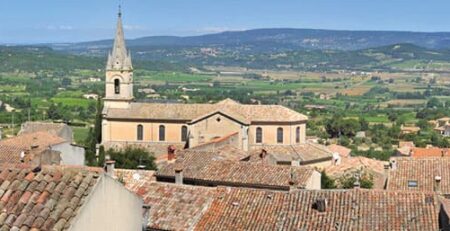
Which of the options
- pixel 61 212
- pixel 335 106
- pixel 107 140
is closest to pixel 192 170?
pixel 61 212

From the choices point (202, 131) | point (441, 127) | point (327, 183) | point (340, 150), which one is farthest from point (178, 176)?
point (441, 127)

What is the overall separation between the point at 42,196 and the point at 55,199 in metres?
0.19

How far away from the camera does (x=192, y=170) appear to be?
33.1 meters

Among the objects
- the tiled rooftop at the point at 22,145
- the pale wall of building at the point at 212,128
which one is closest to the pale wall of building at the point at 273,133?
the pale wall of building at the point at 212,128

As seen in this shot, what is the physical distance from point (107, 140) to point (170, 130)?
6.53 m

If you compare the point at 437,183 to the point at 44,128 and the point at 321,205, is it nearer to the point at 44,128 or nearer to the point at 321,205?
the point at 321,205

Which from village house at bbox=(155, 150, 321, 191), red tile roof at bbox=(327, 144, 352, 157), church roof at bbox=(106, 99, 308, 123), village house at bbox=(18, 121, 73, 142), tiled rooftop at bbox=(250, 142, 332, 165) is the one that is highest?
village house at bbox=(155, 150, 321, 191)

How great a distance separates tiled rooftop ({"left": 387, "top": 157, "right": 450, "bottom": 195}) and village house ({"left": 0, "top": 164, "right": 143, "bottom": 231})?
886 inches

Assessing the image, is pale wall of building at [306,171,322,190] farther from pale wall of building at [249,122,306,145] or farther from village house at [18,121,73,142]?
village house at [18,121,73,142]

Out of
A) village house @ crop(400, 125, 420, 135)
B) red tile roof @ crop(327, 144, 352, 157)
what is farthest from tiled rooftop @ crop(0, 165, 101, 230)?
village house @ crop(400, 125, 420, 135)

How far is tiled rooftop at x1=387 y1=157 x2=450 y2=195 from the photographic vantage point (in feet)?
102

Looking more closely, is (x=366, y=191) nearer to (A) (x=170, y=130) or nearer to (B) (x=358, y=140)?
(A) (x=170, y=130)

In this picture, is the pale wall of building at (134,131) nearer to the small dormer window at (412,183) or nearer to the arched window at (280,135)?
→ the arched window at (280,135)

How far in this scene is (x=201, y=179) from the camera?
1253 inches
